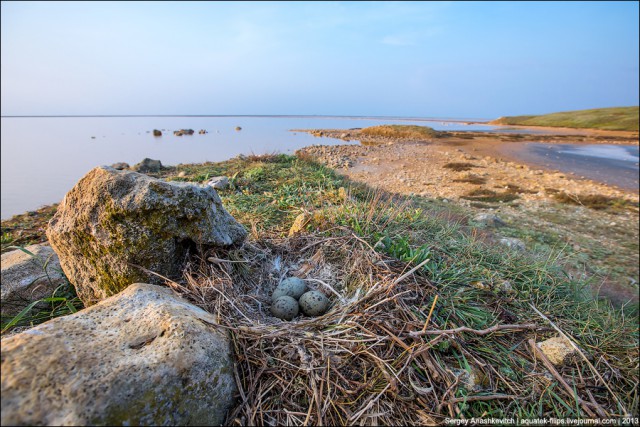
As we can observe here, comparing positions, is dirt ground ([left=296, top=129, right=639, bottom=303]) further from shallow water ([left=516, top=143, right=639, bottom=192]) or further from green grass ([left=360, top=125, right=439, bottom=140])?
green grass ([left=360, top=125, right=439, bottom=140])

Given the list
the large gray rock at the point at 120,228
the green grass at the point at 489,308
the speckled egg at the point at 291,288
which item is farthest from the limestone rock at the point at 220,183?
the speckled egg at the point at 291,288

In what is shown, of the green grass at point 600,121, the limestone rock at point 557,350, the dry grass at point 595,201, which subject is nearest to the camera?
the limestone rock at point 557,350

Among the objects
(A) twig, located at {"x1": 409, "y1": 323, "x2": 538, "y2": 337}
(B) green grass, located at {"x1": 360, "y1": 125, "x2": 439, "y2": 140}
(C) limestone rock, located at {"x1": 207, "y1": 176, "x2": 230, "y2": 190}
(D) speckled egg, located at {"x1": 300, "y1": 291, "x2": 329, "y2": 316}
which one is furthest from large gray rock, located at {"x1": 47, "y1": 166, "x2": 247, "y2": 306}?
(B) green grass, located at {"x1": 360, "y1": 125, "x2": 439, "y2": 140}

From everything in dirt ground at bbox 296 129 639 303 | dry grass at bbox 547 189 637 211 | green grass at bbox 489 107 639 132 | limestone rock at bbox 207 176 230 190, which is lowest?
dirt ground at bbox 296 129 639 303

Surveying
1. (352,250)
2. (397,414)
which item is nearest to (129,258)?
(352,250)

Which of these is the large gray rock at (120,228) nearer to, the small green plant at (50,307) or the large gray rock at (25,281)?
the small green plant at (50,307)

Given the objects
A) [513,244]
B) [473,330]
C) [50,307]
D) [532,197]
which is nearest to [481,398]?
[473,330]

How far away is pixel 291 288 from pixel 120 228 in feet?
4.92

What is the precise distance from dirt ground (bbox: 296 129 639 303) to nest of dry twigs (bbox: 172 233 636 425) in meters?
2.20

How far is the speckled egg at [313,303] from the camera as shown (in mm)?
2654

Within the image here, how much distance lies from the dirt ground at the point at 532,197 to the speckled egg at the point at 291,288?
3.18 metres

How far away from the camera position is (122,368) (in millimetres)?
1496

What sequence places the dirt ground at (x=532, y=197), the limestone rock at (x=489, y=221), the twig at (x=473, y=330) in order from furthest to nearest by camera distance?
the limestone rock at (x=489, y=221)
the dirt ground at (x=532, y=197)
the twig at (x=473, y=330)

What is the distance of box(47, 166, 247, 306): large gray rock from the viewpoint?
8.12ft
